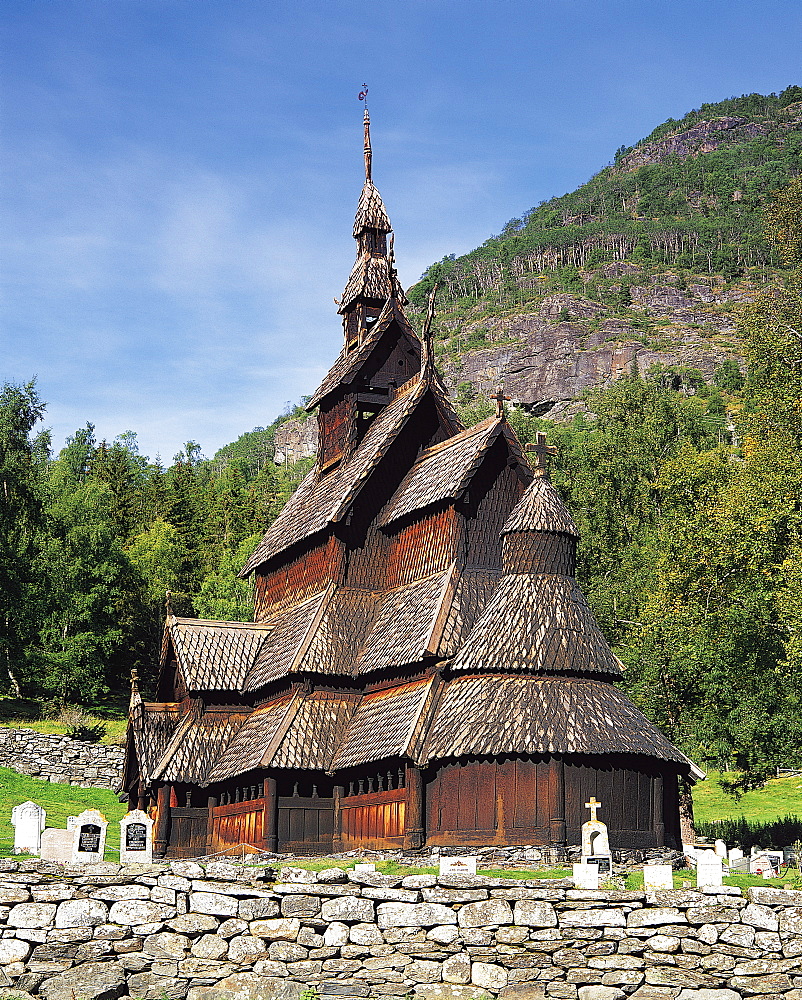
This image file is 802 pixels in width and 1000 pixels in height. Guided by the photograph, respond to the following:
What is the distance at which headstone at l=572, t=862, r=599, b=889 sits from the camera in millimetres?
15695

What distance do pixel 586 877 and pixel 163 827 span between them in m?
21.0

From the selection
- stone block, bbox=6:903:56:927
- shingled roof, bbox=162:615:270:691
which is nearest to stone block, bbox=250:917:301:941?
stone block, bbox=6:903:56:927

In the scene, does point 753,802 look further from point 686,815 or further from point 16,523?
point 16,523

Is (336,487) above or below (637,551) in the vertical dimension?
below

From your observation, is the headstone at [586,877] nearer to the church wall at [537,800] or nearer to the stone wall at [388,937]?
the stone wall at [388,937]

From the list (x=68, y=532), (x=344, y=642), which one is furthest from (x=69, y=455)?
(x=344, y=642)

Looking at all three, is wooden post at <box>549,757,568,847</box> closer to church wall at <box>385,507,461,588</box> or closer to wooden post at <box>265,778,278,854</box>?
church wall at <box>385,507,461,588</box>

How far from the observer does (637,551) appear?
2424 inches

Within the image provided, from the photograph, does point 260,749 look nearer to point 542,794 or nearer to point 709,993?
point 542,794

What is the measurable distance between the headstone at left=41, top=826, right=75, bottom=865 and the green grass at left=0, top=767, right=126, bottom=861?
15.2 m

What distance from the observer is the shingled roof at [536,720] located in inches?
1017

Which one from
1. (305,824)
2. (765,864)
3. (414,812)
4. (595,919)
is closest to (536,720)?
(414,812)

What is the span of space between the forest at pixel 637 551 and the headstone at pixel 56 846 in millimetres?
20756

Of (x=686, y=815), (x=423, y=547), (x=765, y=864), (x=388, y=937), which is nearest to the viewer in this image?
(x=388, y=937)
